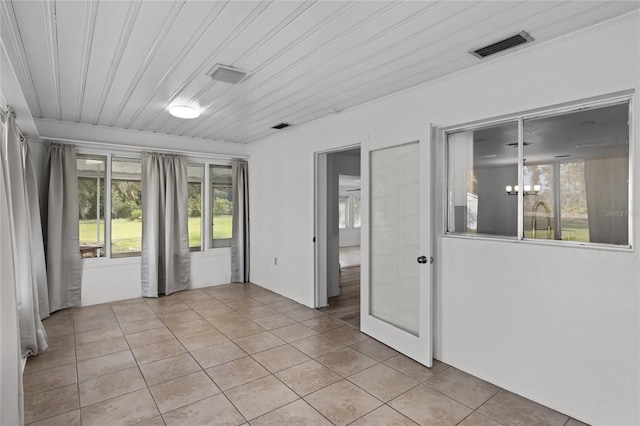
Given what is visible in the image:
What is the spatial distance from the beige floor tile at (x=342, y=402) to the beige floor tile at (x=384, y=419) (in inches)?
1.8

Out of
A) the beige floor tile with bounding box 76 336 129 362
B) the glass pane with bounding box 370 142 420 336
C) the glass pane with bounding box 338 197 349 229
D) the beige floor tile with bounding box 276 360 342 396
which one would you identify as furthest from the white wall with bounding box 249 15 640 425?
the glass pane with bounding box 338 197 349 229

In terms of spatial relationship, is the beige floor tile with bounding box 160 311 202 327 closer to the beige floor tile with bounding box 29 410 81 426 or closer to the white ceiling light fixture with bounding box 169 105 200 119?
the beige floor tile with bounding box 29 410 81 426

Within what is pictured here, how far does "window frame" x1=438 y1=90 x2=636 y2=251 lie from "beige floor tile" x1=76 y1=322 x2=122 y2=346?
149 inches

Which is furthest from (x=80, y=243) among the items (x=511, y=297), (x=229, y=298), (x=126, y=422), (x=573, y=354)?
(x=573, y=354)

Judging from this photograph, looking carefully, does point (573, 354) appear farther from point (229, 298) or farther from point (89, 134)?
point (89, 134)

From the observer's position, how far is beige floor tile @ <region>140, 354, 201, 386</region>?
2809 mm

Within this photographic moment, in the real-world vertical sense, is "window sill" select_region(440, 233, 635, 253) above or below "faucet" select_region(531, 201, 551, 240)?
below

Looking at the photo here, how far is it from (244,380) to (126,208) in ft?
12.5

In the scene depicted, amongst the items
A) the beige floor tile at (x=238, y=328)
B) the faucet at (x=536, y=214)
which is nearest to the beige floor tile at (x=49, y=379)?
the beige floor tile at (x=238, y=328)

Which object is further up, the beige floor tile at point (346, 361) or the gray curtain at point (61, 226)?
the gray curtain at point (61, 226)

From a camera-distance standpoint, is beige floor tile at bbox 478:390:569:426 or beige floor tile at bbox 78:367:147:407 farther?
beige floor tile at bbox 78:367:147:407

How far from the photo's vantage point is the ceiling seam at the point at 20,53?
1.97 metres

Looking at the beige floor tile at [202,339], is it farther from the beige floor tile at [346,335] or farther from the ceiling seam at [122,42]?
the ceiling seam at [122,42]

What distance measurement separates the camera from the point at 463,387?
263 centimetres
